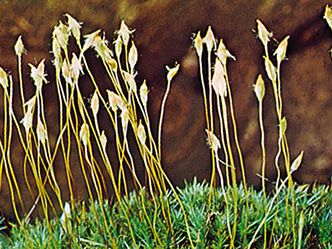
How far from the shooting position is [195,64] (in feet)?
4.81

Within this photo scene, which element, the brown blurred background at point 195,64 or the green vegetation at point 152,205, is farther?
the brown blurred background at point 195,64

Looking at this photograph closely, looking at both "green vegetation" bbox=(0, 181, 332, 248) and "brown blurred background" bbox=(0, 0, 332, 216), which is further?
"brown blurred background" bbox=(0, 0, 332, 216)

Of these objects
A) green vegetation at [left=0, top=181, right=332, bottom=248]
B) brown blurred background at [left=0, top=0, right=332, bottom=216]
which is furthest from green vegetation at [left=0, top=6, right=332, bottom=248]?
brown blurred background at [left=0, top=0, right=332, bottom=216]

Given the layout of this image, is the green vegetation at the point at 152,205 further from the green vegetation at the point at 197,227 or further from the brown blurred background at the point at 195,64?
the brown blurred background at the point at 195,64

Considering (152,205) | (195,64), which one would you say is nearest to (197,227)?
(152,205)

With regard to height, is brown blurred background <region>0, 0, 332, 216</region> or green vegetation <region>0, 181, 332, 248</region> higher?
brown blurred background <region>0, 0, 332, 216</region>

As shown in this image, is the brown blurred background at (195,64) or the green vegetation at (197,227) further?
the brown blurred background at (195,64)

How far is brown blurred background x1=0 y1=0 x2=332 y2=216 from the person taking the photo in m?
1.43

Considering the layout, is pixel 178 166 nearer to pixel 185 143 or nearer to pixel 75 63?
pixel 185 143

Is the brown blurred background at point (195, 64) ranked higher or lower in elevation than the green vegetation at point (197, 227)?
higher

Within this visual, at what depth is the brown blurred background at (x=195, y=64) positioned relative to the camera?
143 cm

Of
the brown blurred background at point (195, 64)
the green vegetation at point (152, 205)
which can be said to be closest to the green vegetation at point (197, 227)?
the green vegetation at point (152, 205)

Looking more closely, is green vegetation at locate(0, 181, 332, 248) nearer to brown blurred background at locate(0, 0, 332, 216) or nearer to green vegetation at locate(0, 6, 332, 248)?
green vegetation at locate(0, 6, 332, 248)

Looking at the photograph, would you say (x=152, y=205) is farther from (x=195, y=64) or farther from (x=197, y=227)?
(x=195, y=64)
